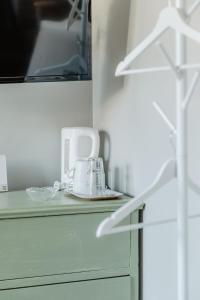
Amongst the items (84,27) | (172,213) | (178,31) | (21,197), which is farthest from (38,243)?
(178,31)

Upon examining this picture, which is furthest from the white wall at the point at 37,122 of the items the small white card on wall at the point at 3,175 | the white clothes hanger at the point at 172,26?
the white clothes hanger at the point at 172,26

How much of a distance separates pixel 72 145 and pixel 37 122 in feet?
0.72

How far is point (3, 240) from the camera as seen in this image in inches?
69.7

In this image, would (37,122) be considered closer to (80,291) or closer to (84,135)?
(84,135)

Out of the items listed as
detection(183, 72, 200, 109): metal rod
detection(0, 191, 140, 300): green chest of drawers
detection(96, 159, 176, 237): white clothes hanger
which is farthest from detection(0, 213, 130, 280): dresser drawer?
A: detection(183, 72, 200, 109): metal rod

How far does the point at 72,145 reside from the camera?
2133 millimetres

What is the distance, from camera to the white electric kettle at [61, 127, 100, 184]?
2.10 metres

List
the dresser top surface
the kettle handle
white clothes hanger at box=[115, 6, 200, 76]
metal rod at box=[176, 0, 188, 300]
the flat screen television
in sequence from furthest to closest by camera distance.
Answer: the kettle handle, the flat screen television, the dresser top surface, metal rod at box=[176, 0, 188, 300], white clothes hanger at box=[115, 6, 200, 76]

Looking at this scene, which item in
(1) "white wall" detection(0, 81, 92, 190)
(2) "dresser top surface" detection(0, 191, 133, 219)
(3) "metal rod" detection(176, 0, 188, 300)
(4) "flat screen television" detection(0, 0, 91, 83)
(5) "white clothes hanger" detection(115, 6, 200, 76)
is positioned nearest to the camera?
(5) "white clothes hanger" detection(115, 6, 200, 76)

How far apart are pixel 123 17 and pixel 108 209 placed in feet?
2.35

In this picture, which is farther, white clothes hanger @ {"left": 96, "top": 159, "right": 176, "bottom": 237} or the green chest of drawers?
the green chest of drawers

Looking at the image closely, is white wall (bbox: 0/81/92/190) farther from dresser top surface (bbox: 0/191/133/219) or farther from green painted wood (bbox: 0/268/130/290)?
green painted wood (bbox: 0/268/130/290)

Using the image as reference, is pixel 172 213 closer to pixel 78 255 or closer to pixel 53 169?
pixel 78 255

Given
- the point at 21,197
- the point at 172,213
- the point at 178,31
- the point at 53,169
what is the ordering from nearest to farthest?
the point at 178,31 → the point at 172,213 → the point at 21,197 → the point at 53,169
